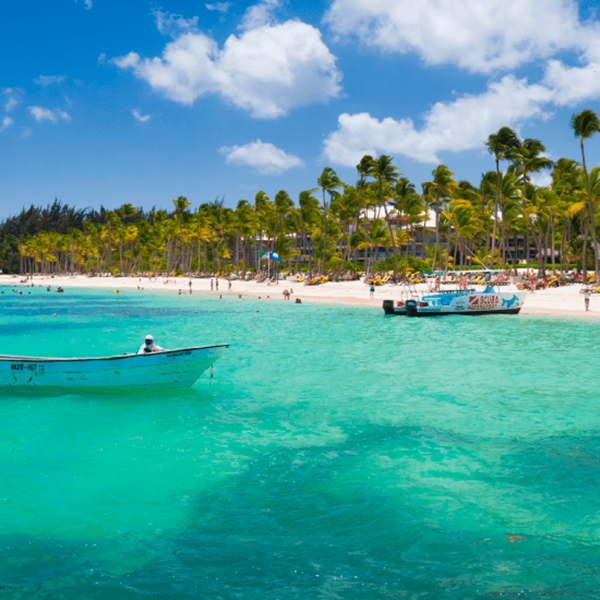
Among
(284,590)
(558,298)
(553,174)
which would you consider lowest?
(284,590)

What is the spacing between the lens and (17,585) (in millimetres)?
6914

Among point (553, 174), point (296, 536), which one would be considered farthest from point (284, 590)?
point (553, 174)

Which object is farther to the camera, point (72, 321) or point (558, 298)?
point (558, 298)

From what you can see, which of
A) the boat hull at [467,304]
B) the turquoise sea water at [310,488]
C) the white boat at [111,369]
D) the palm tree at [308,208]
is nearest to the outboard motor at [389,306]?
the boat hull at [467,304]

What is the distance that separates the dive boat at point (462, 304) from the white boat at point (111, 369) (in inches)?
1079

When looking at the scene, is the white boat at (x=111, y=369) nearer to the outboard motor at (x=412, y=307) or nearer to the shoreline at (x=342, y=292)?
the outboard motor at (x=412, y=307)

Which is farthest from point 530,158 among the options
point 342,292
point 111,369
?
point 111,369

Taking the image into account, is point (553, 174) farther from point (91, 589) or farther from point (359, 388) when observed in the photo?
point (91, 589)

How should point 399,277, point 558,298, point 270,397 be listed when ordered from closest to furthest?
point 270,397 → point 558,298 → point 399,277

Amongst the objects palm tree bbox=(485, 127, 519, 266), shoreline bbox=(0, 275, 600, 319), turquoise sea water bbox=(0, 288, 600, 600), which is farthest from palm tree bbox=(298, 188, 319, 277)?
turquoise sea water bbox=(0, 288, 600, 600)

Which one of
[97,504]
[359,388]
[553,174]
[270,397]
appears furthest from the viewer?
[553,174]

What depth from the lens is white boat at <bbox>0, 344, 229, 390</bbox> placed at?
627 inches

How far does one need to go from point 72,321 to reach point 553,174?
187ft

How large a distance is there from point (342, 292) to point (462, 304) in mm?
31014
